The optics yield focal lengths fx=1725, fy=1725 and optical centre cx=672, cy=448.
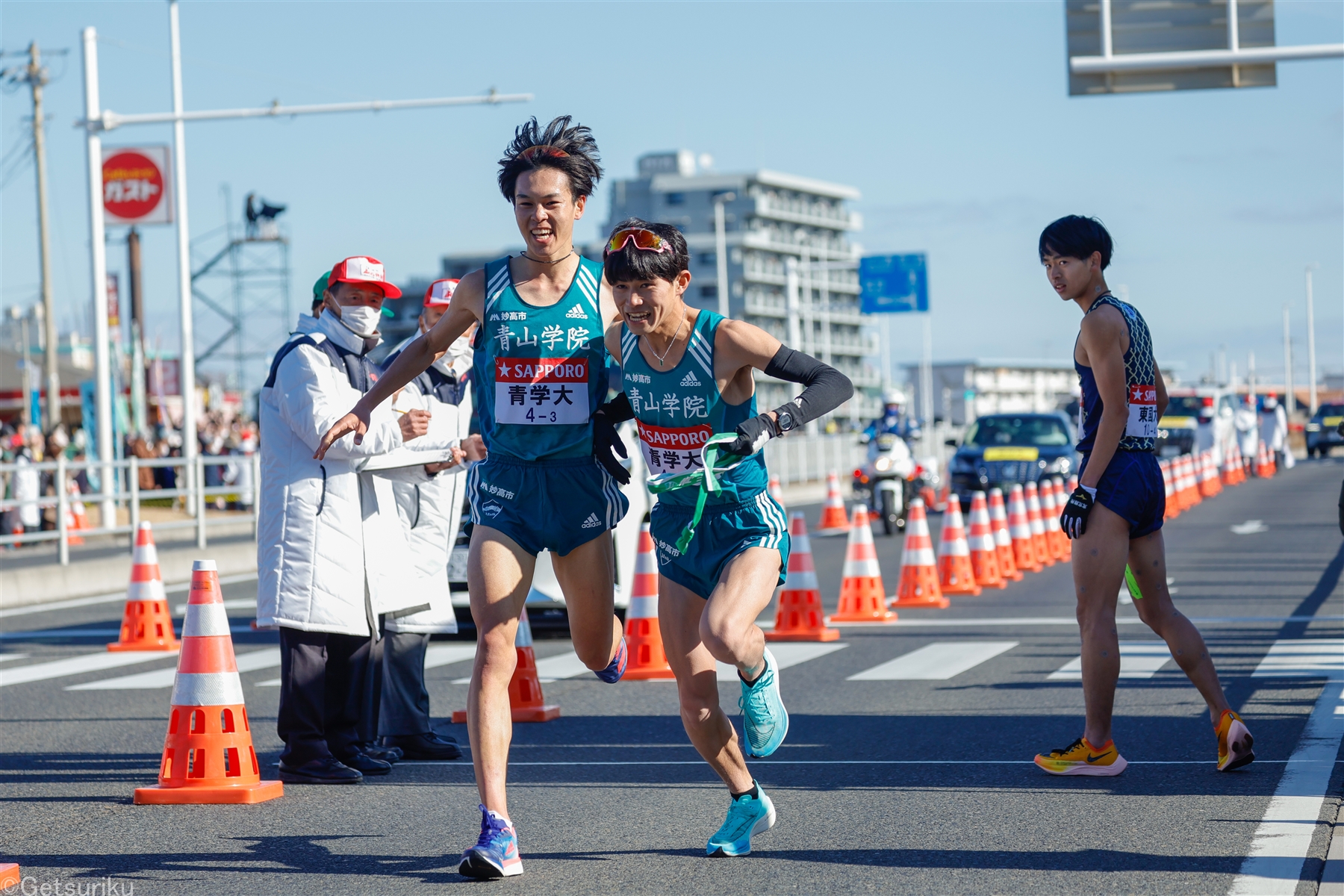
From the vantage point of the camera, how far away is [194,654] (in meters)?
6.72

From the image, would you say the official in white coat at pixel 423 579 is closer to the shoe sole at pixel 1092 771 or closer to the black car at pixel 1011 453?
the shoe sole at pixel 1092 771

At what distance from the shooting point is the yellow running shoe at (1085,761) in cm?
647

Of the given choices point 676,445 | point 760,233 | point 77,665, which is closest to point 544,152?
point 676,445

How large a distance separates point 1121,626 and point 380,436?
708cm

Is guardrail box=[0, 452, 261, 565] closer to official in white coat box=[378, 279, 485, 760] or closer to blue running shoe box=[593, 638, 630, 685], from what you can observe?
official in white coat box=[378, 279, 485, 760]

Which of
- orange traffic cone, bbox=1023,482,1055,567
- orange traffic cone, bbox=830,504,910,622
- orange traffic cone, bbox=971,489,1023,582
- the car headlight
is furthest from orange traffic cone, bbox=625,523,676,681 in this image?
the car headlight

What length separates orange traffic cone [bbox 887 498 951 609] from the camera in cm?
1408

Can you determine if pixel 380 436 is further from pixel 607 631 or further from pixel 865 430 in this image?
pixel 865 430

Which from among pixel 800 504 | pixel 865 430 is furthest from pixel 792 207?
pixel 865 430

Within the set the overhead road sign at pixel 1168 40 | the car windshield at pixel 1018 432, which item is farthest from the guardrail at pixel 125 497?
the car windshield at pixel 1018 432

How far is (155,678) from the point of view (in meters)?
10.6

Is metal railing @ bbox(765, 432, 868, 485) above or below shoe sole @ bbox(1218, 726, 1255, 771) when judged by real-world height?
above

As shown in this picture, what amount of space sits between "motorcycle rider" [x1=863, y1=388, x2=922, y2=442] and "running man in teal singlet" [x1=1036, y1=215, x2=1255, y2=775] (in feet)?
54.2

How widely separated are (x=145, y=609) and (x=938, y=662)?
5702 millimetres
